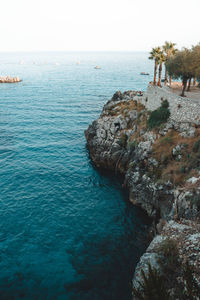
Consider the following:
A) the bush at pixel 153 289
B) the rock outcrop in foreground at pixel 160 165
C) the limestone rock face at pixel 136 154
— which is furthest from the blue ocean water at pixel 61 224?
the bush at pixel 153 289

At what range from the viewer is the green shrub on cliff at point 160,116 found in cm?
3834

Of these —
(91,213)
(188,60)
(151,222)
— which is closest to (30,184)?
(91,213)

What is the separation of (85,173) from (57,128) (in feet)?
81.7

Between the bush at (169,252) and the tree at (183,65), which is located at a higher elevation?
the tree at (183,65)

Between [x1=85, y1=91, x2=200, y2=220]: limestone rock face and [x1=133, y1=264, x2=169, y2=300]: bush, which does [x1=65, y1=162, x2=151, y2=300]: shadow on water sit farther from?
[x1=133, y1=264, x2=169, y2=300]: bush

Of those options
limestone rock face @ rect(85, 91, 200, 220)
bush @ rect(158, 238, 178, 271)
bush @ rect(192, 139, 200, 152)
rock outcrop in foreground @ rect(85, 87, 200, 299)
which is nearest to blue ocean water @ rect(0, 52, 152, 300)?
limestone rock face @ rect(85, 91, 200, 220)

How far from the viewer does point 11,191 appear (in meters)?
35.1

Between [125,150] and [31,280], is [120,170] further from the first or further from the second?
[31,280]

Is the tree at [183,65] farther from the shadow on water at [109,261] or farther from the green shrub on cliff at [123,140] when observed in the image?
the shadow on water at [109,261]

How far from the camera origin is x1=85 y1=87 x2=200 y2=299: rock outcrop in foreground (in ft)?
59.6

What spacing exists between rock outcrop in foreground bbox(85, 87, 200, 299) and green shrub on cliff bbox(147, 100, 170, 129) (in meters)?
0.98

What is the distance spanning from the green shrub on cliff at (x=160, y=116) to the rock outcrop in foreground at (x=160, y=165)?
3.21ft

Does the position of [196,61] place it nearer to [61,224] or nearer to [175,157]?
[175,157]

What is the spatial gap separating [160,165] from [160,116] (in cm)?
1079
